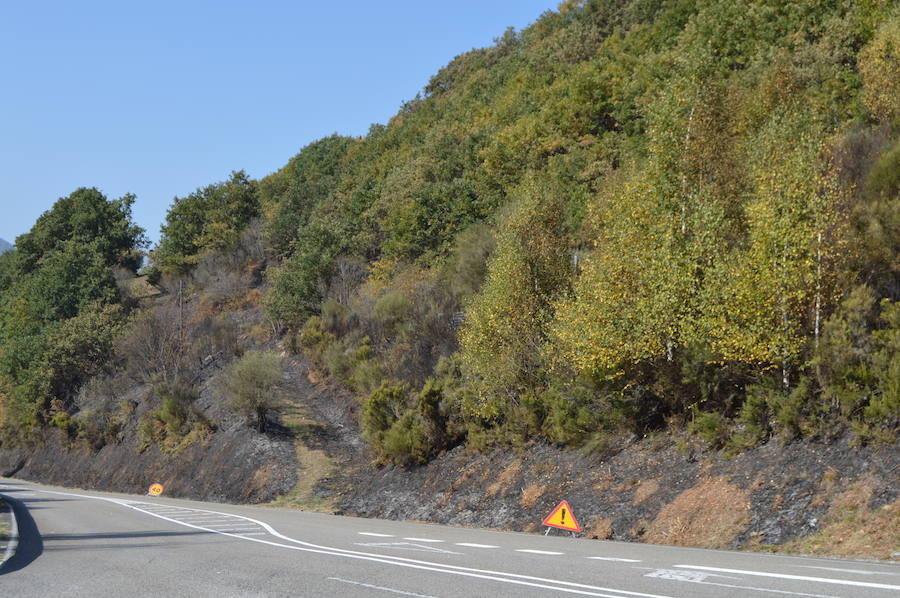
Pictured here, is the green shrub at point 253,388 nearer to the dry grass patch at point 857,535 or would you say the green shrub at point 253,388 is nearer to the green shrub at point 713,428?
the green shrub at point 713,428

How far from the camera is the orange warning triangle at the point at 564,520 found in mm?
15953

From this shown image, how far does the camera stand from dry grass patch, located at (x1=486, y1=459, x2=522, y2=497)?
21453 millimetres

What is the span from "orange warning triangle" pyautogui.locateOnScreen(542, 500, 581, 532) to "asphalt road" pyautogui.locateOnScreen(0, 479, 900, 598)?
1.32 m

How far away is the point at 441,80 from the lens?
95.6 m

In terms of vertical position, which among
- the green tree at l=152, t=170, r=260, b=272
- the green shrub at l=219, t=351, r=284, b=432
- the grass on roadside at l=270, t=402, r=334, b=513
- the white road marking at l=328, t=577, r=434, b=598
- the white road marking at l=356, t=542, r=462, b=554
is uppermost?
the green tree at l=152, t=170, r=260, b=272

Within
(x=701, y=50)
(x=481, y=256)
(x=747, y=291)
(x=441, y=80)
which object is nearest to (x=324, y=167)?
(x=441, y=80)

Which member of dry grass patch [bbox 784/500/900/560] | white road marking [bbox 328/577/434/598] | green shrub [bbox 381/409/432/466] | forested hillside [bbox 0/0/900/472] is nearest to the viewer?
white road marking [bbox 328/577/434/598]

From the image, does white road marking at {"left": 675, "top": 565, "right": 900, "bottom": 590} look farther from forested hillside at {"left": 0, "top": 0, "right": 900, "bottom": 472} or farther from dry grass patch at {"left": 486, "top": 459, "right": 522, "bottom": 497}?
dry grass patch at {"left": 486, "top": 459, "right": 522, "bottom": 497}

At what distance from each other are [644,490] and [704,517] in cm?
240

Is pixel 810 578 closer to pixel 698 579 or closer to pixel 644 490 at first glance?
pixel 698 579

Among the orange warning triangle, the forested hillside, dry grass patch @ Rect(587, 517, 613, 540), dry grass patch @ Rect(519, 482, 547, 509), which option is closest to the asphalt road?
the orange warning triangle

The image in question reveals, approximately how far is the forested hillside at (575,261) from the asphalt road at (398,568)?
597 cm

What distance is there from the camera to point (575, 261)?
80.3 ft

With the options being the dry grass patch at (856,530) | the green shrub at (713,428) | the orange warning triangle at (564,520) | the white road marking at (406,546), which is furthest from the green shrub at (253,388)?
the dry grass patch at (856,530)
